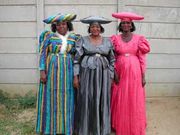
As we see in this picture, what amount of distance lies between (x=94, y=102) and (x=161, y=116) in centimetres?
179

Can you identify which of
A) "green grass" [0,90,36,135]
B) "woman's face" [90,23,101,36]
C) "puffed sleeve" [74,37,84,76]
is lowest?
"green grass" [0,90,36,135]

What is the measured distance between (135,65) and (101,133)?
3.55 ft

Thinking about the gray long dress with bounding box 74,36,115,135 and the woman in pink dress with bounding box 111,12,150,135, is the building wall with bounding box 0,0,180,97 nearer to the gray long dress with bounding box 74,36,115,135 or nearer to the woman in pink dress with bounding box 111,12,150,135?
the woman in pink dress with bounding box 111,12,150,135

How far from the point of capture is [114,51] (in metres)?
5.30

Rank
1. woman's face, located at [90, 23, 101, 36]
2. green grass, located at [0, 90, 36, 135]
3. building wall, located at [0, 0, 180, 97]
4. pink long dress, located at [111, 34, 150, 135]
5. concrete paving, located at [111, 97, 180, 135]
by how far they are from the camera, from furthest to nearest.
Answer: building wall, located at [0, 0, 180, 97] < concrete paving, located at [111, 97, 180, 135] < green grass, located at [0, 90, 36, 135] < pink long dress, located at [111, 34, 150, 135] < woman's face, located at [90, 23, 101, 36]

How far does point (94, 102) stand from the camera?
516 cm

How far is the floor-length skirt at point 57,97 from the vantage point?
17.0 feet

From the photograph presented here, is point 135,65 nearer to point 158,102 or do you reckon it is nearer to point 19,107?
point 158,102

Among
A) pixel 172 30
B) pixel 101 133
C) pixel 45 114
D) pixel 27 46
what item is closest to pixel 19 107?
pixel 27 46

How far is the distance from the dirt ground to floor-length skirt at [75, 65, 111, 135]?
1042 mm

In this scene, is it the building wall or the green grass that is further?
the building wall

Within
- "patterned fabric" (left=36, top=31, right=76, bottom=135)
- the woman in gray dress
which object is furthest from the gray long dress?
"patterned fabric" (left=36, top=31, right=76, bottom=135)

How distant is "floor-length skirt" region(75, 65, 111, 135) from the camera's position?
5.13 metres

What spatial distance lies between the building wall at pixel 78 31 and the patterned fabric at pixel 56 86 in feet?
5.47
